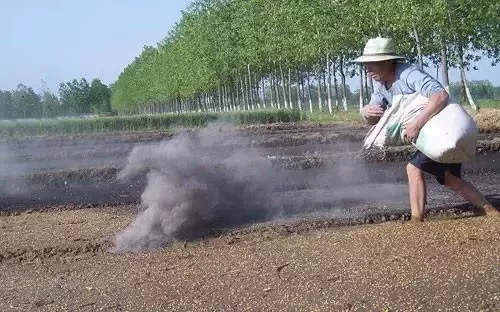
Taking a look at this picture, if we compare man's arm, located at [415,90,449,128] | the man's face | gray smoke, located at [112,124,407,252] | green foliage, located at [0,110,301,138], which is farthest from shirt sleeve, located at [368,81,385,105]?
green foliage, located at [0,110,301,138]

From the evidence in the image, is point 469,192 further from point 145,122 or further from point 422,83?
point 145,122

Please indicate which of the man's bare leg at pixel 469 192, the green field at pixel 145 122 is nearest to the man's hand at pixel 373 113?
the man's bare leg at pixel 469 192

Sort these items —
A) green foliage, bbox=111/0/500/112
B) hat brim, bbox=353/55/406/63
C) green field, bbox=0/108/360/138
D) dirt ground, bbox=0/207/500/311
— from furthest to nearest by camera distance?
green field, bbox=0/108/360/138
green foliage, bbox=111/0/500/112
hat brim, bbox=353/55/406/63
dirt ground, bbox=0/207/500/311

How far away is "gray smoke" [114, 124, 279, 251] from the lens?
7.11 m

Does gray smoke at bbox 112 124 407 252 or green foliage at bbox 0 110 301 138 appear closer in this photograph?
gray smoke at bbox 112 124 407 252

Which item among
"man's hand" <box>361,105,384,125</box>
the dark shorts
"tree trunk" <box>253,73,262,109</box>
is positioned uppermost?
"tree trunk" <box>253,73,262,109</box>

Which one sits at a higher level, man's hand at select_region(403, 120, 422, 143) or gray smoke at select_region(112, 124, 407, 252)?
man's hand at select_region(403, 120, 422, 143)

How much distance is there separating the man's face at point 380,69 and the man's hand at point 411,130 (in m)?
0.53

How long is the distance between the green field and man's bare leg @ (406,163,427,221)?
114ft

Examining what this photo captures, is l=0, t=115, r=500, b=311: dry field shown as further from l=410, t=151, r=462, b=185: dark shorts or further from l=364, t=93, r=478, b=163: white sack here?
l=364, t=93, r=478, b=163: white sack

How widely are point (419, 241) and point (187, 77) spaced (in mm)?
61712

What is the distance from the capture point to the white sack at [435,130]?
17.7 feet

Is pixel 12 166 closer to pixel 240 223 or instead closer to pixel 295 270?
pixel 240 223

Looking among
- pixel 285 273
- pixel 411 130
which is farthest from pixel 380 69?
pixel 285 273
